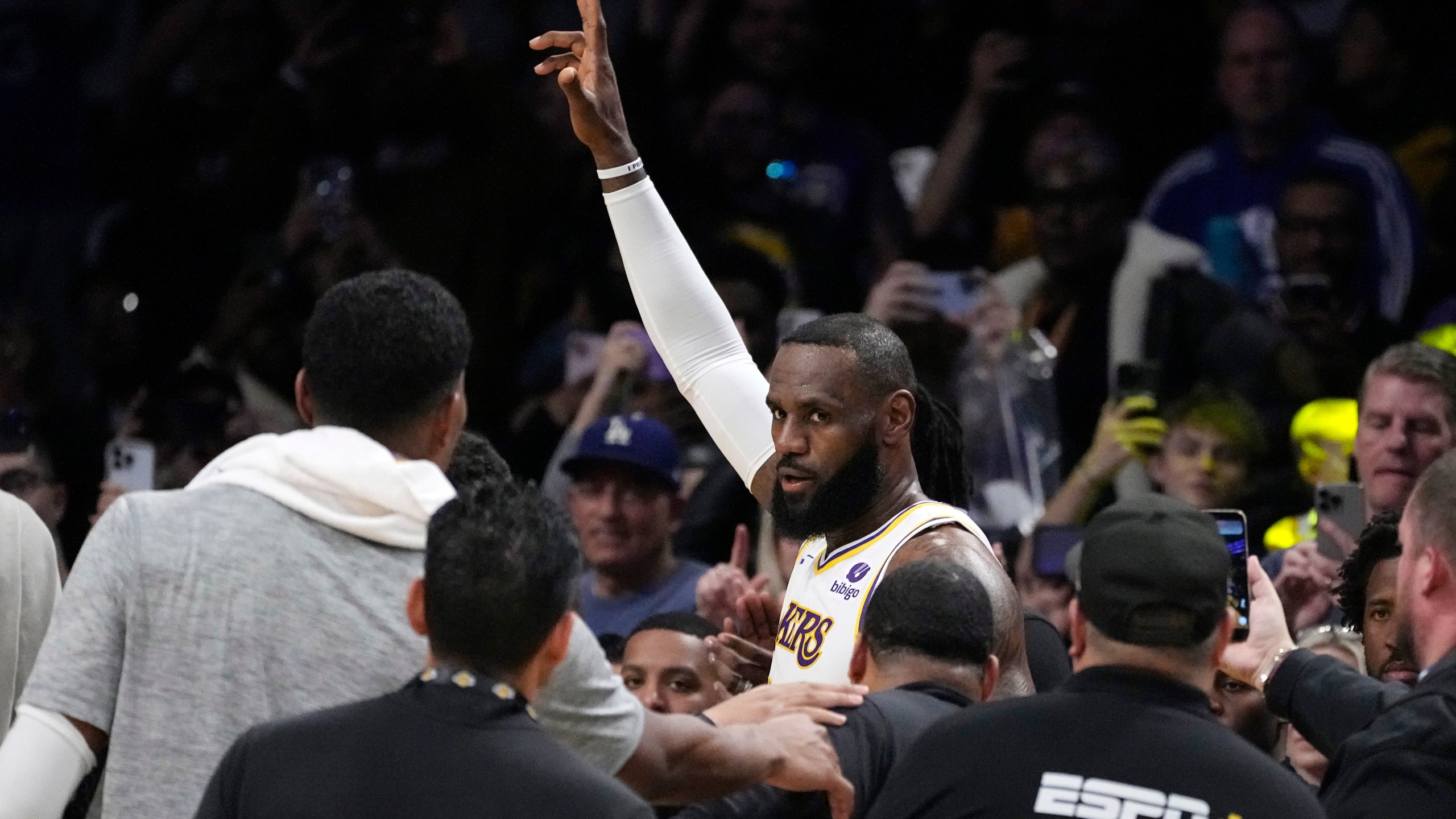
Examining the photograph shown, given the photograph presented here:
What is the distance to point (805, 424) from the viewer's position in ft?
12.1

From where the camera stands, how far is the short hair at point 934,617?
9.13 feet

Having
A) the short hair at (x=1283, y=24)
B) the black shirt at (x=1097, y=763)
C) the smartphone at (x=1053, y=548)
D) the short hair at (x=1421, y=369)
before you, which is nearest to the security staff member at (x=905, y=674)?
the black shirt at (x=1097, y=763)

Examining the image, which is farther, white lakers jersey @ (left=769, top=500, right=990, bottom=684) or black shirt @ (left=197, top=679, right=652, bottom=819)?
white lakers jersey @ (left=769, top=500, right=990, bottom=684)

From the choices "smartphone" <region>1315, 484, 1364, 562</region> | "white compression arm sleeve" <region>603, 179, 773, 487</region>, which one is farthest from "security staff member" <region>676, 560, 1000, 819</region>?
"smartphone" <region>1315, 484, 1364, 562</region>

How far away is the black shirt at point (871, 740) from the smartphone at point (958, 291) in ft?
12.3

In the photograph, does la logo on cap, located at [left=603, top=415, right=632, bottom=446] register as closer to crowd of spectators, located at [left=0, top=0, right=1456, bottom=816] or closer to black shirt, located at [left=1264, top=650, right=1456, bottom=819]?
crowd of spectators, located at [left=0, top=0, right=1456, bottom=816]

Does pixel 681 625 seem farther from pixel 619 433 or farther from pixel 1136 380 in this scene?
pixel 1136 380

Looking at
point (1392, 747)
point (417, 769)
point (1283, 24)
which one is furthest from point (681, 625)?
point (1283, 24)

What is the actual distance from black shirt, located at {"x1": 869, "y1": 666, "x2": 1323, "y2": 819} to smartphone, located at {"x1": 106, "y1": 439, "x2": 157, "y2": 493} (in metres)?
3.95

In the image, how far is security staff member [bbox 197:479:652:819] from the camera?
2201 mm

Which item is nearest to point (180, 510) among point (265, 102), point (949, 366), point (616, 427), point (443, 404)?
point (443, 404)

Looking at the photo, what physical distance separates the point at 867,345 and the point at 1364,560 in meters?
1.07

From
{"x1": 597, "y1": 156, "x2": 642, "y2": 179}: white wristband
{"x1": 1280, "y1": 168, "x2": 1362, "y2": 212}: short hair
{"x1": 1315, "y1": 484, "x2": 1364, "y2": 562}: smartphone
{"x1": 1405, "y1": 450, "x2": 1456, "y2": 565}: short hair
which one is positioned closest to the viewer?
{"x1": 1405, "y1": 450, "x2": 1456, "y2": 565}: short hair

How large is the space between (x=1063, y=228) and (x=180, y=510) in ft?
15.2
